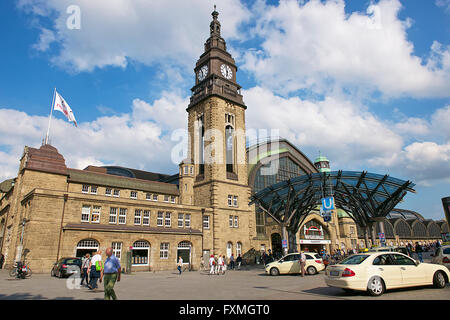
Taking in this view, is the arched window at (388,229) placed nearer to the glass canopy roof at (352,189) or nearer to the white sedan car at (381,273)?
the glass canopy roof at (352,189)

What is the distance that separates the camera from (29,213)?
92.6 feet

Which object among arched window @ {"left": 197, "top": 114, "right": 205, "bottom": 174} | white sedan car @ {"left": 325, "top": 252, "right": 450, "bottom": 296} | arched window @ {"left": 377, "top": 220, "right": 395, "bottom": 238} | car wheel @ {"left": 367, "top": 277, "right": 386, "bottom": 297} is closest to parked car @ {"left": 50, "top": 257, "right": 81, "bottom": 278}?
white sedan car @ {"left": 325, "top": 252, "right": 450, "bottom": 296}

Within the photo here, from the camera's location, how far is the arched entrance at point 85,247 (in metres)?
28.9

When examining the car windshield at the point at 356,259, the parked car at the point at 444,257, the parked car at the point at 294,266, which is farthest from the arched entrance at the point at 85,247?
the parked car at the point at 444,257

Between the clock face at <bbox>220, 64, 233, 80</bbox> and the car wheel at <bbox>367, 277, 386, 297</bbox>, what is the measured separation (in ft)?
138

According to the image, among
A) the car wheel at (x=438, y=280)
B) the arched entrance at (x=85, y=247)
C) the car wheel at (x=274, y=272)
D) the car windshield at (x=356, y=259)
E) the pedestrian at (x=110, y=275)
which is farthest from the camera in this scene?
the arched entrance at (x=85, y=247)

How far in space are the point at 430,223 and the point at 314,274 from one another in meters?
92.6

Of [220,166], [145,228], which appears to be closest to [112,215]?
[145,228]

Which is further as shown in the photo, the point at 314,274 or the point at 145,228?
the point at 145,228

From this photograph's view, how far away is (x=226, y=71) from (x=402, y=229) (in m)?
70.6

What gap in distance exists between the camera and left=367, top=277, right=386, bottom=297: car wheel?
34.0 ft

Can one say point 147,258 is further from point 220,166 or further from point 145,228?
point 220,166

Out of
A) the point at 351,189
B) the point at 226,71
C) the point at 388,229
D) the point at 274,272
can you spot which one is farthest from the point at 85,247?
the point at 388,229

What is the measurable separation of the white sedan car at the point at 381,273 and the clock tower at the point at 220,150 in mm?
28892
